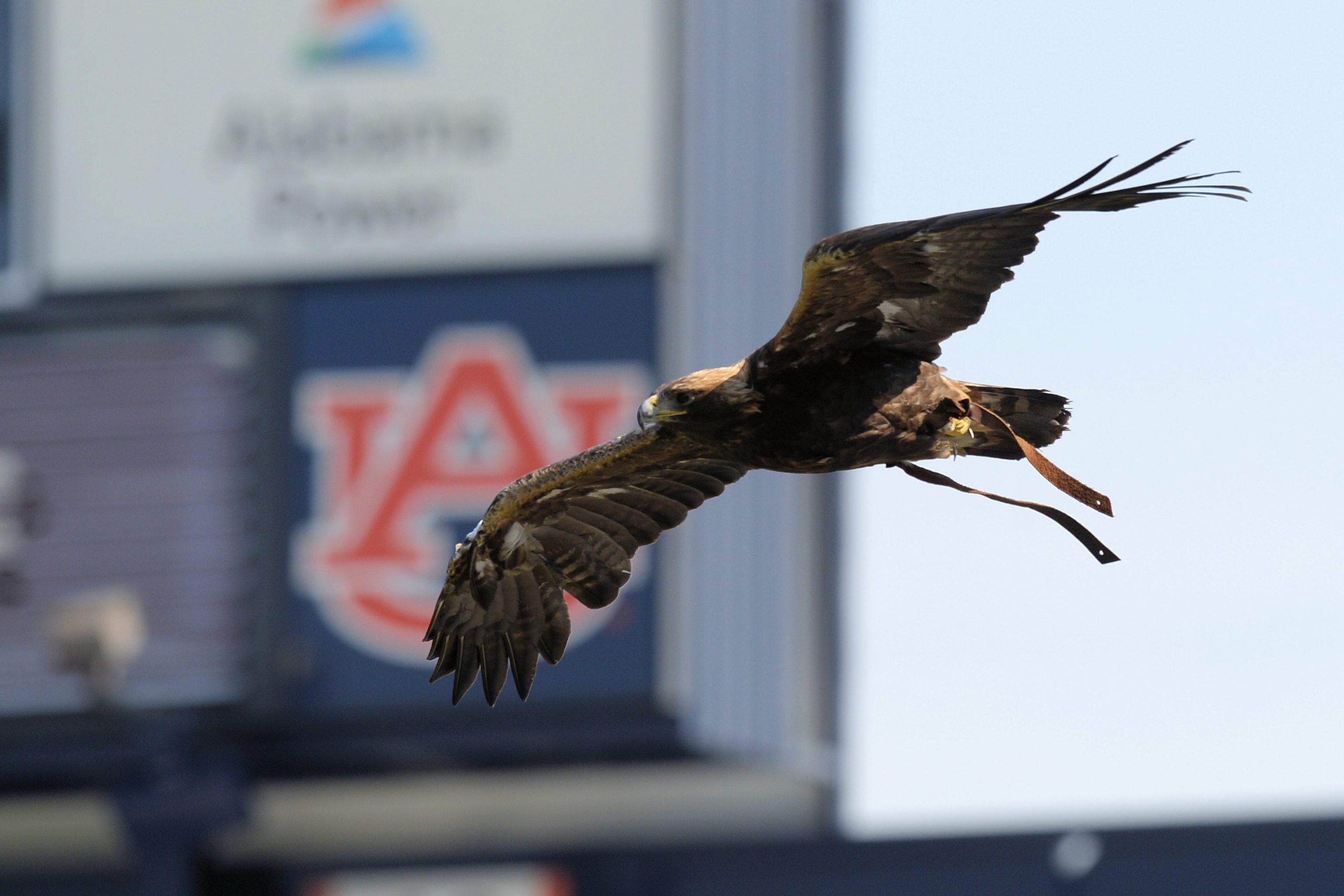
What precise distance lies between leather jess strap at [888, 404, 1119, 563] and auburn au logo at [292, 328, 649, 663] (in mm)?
7957

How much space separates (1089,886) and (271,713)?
5483mm

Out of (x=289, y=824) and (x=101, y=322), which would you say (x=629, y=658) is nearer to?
(x=289, y=824)

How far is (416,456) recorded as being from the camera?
1612 centimetres

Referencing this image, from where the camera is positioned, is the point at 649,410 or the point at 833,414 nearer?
the point at 833,414

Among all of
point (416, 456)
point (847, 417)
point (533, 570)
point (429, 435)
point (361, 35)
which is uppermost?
point (361, 35)

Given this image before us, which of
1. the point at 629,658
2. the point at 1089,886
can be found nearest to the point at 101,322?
the point at 629,658

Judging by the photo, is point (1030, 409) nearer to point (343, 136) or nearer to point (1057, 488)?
point (1057, 488)

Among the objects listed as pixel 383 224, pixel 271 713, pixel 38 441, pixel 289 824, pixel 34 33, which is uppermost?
pixel 34 33

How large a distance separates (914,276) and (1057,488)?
88cm

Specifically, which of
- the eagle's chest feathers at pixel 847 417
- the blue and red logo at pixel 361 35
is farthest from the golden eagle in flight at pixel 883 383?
the blue and red logo at pixel 361 35

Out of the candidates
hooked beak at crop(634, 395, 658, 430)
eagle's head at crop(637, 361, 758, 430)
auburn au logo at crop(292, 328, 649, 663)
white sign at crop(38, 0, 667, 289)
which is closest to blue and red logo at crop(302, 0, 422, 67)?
white sign at crop(38, 0, 667, 289)

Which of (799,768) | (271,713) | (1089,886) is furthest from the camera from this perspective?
(799,768)

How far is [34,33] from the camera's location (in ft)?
57.4

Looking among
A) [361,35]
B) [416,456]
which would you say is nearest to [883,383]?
[416,456]
